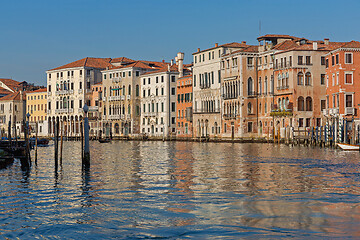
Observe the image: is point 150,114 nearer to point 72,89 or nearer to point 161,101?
point 161,101

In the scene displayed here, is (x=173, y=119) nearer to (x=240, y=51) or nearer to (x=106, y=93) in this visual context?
(x=106, y=93)

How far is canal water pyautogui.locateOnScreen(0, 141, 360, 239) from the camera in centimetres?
1145

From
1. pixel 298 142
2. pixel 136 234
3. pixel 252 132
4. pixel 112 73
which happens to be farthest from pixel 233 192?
pixel 112 73

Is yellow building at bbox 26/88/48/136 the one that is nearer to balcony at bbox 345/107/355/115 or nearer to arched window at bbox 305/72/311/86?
arched window at bbox 305/72/311/86

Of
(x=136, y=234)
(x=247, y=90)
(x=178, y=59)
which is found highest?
(x=178, y=59)

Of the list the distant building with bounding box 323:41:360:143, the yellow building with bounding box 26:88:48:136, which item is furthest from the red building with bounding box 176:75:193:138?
the distant building with bounding box 323:41:360:143

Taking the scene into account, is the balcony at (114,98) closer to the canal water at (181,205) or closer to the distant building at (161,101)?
the distant building at (161,101)

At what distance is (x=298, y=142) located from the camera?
52.4 m

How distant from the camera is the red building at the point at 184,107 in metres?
76.9

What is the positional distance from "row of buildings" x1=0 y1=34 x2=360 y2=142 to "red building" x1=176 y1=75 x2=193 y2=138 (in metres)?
0.12

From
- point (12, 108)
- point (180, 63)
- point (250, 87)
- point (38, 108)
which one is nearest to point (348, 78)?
point (250, 87)

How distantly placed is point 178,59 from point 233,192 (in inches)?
2551

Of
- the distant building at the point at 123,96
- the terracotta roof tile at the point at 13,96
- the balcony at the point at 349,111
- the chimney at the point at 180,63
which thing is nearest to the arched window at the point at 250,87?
the chimney at the point at 180,63

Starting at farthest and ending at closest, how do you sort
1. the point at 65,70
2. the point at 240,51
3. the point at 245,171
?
the point at 65,70 → the point at 240,51 → the point at 245,171
